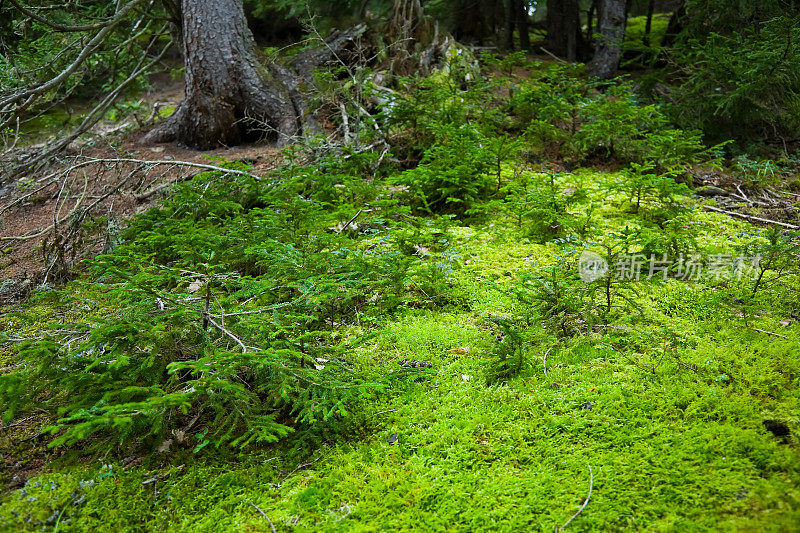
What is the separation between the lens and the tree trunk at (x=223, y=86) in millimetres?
7059

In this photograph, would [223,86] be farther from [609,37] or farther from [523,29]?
[523,29]

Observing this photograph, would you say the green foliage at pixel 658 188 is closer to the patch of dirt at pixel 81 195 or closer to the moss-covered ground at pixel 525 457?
the moss-covered ground at pixel 525 457

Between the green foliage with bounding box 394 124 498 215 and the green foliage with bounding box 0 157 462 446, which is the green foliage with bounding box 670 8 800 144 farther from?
the green foliage with bounding box 0 157 462 446

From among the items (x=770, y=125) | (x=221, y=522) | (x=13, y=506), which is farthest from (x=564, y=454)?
(x=770, y=125)

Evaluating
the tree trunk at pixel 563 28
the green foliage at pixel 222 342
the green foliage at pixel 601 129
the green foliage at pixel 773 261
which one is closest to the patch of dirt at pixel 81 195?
the green foliage at pixel 222 342

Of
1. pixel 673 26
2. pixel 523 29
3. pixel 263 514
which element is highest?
pixel 523 29

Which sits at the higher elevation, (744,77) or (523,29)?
(523,29)

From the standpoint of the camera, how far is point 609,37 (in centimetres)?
901

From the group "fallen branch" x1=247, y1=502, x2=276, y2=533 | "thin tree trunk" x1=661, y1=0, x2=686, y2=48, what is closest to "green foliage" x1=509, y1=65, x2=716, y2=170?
"thin tree trunk" x1=661, y1=0, x2=686, y2=48

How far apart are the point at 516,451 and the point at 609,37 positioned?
933cm

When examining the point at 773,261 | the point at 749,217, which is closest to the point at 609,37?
the point at 749,217

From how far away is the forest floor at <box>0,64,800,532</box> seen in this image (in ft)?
6.34

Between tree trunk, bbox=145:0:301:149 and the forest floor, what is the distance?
5081mm

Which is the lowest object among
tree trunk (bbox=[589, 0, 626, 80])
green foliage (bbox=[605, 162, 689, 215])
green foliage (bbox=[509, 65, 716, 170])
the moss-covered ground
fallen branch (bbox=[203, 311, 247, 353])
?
the moss-covered ground
